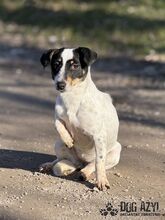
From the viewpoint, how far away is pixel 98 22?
19219mm

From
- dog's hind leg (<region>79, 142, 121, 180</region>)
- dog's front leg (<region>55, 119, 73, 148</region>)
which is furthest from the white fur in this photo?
dog's hind leg (<region>79, 142, 121, 180</region>)

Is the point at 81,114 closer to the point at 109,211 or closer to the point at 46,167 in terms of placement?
the point at 46,167

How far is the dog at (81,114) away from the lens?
6742mm

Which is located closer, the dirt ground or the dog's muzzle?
the dirt ground

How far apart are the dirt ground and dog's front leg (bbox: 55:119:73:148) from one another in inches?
15.2

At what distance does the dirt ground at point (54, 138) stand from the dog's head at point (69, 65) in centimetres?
100

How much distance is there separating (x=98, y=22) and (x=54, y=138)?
10385 mm

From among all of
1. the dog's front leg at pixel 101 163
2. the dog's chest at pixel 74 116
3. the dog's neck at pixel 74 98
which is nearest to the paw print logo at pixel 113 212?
the dog's front leg at pixel 101 163

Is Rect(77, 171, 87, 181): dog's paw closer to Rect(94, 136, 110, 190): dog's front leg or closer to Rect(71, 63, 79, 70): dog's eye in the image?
Rect(94, 136, 110, 190): dog's front leg

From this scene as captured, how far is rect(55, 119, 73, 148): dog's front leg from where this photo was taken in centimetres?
693

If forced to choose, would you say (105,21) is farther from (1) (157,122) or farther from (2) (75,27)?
(1) (157,122)

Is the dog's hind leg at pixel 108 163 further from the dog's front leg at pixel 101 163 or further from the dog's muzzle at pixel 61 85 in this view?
the dog's muzzle at pixel 61 85

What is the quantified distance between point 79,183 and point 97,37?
37.6 ft

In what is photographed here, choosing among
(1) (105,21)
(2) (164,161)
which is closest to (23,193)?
(2) (164,161)
